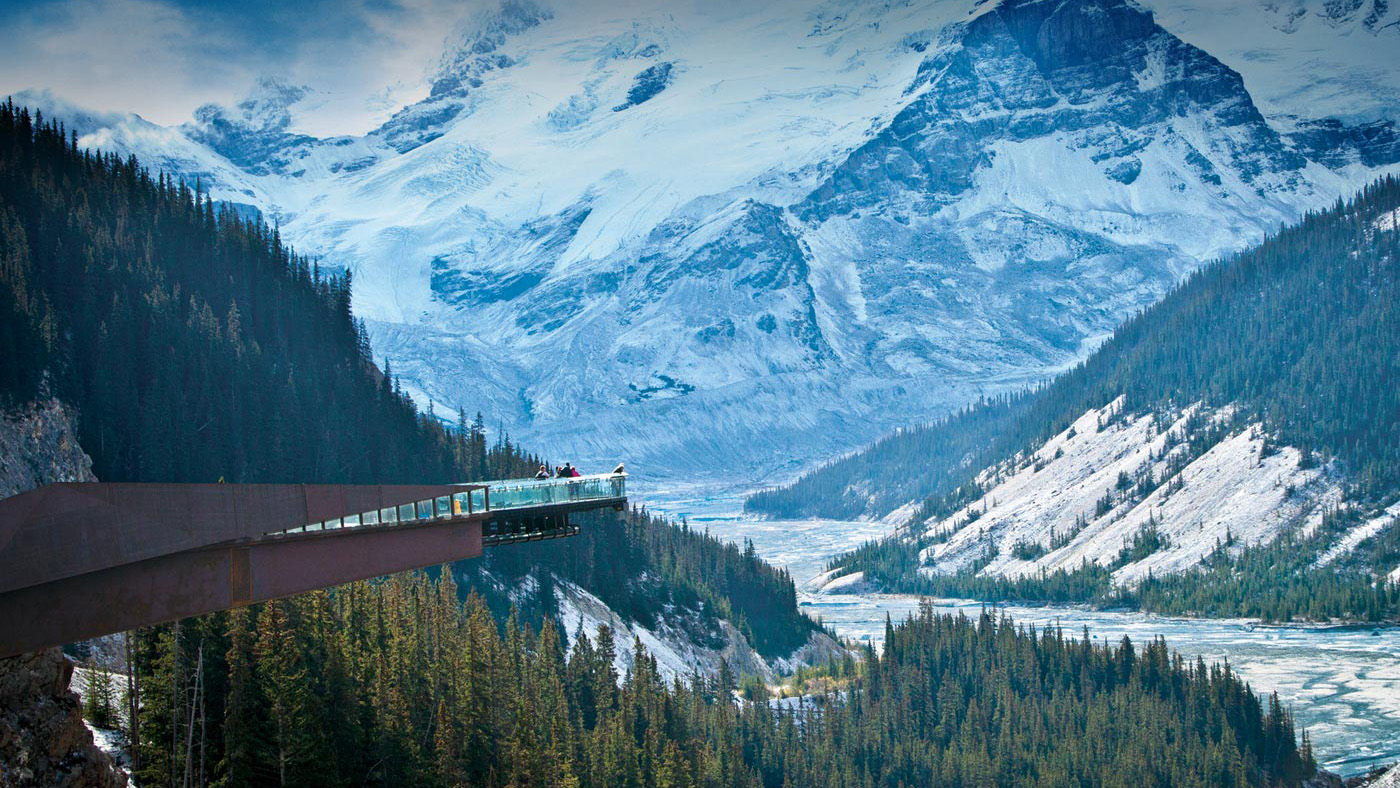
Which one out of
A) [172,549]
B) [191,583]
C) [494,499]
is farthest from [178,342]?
[172,549]

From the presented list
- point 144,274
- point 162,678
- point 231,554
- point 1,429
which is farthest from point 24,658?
point 144,274

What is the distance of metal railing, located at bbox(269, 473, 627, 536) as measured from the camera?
2154 inches

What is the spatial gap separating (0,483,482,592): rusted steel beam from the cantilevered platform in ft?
0.09

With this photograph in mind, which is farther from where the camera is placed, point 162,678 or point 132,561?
point 162,678

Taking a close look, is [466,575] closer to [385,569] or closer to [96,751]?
[385,569]

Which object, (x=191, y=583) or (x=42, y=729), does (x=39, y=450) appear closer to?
(x=191, y=583)

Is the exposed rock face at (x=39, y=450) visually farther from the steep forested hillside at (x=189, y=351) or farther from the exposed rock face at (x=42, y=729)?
the exposed rock face at (x=42, y=729)

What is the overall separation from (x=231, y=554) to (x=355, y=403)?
446 feet

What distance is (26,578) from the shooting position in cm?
3722

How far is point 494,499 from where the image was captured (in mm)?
68812

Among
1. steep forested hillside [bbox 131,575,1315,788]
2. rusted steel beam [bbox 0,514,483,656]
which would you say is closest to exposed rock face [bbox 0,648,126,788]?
rusted steel beam [bbox 0,514,483,656]

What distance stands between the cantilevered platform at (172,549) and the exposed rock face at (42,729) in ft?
3.44

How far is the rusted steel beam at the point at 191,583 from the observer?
38.1 meters

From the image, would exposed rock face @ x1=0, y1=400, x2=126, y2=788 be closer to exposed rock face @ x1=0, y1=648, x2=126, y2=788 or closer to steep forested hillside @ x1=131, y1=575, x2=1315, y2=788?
exposed rock face @ x1=0, y1=648, x2=126, y2=788
